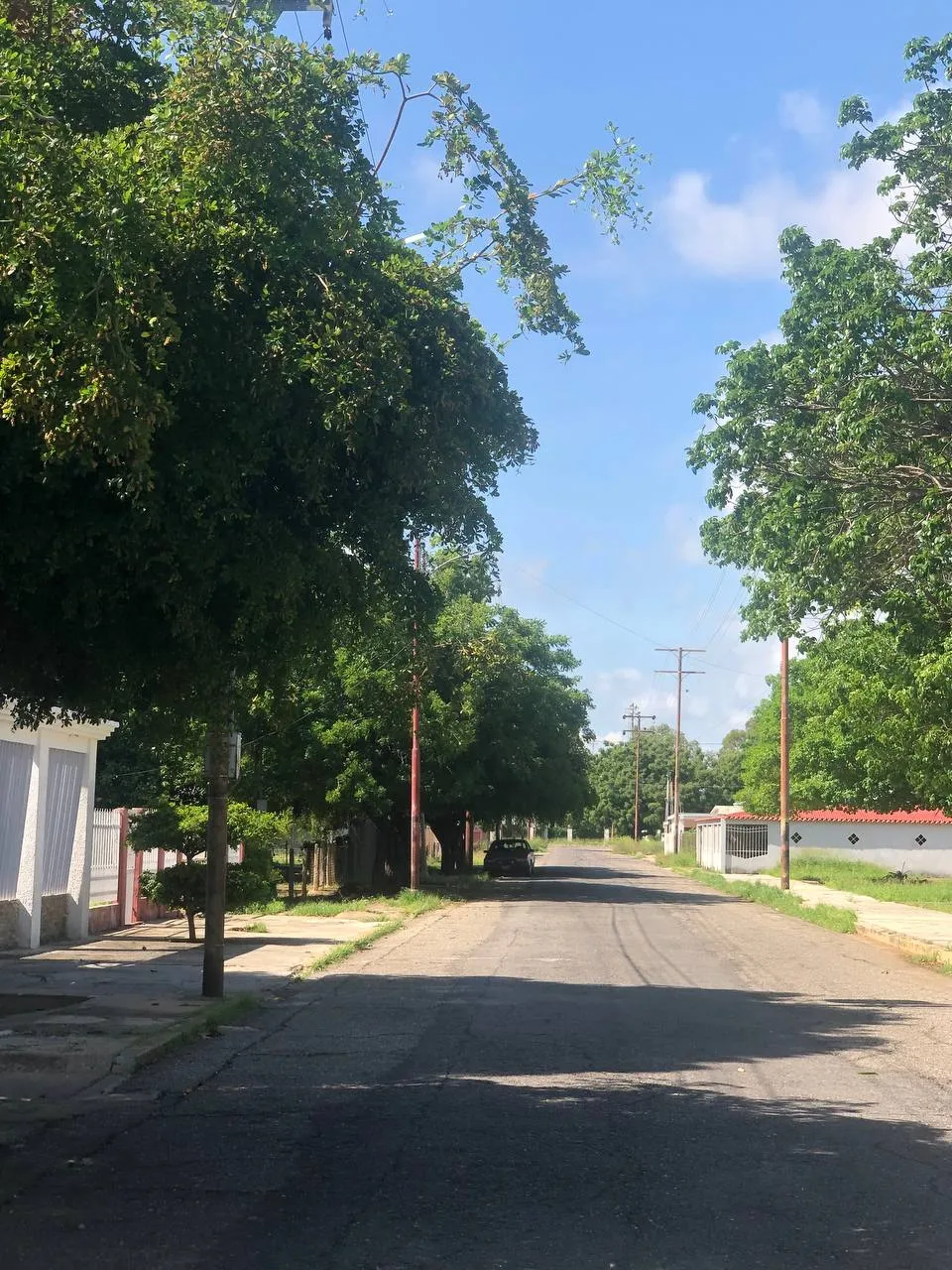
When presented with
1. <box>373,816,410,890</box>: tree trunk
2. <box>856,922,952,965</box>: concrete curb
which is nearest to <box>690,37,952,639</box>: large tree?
<box>856,922,952,965</box>: concrete curb

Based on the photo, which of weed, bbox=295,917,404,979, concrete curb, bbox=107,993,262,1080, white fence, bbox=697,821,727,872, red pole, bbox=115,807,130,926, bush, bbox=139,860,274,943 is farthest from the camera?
white fence, bbox=697,821,727,872

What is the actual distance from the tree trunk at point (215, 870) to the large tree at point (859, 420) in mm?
9376

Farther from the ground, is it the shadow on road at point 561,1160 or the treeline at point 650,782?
the treeline at point 650,782

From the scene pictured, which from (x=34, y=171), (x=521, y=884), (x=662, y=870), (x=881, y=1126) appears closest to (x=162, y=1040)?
(x=881, y=1126)

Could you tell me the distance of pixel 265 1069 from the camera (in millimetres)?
10312

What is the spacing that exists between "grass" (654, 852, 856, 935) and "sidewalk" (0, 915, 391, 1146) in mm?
10196

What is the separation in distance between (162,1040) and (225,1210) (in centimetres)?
517

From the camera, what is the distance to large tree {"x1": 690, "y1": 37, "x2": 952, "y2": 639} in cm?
1784

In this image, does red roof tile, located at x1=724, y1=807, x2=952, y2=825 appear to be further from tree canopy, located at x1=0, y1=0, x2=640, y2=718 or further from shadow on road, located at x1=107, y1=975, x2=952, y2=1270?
tree canopy, located at x1=0, y1=0, x2=640, y2=718

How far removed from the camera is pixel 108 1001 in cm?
1346

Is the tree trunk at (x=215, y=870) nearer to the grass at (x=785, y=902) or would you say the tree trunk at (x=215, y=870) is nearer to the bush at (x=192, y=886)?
the bush at (x=192, y=886)

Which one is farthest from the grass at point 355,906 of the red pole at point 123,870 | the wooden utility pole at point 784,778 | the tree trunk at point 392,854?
the wooden utility pole at point 784,778

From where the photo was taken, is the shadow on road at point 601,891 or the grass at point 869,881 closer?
the grass at point 869,881

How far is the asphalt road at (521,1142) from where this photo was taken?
225 inches
